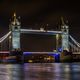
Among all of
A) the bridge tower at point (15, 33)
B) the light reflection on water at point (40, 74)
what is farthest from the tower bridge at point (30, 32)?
the light reflection on water at point (40, 74)

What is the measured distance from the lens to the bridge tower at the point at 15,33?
5428 inches

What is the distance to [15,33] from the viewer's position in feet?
460

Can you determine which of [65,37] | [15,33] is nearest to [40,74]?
[15,33]

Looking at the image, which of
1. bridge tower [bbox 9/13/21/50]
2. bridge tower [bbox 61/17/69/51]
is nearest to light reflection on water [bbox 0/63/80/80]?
bridge tower [bbox 9/13/21/50]

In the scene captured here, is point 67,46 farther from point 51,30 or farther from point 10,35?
point 10,35

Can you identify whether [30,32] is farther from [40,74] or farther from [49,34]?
[40,74]

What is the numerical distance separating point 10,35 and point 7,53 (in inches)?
374

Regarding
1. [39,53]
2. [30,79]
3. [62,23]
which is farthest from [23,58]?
[30,79]

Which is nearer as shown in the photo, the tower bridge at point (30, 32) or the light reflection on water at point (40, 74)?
the light reflection on water at point (40, 74)

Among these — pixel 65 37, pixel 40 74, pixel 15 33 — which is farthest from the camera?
pixel 65 37

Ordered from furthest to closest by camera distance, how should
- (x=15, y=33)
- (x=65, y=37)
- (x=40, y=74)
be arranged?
(x=65, y=37), (x=15, y=33), (x=40, y=74)

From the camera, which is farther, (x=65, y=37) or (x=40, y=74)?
(x=65, y=37)

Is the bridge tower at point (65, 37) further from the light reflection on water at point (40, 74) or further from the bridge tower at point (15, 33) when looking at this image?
the light reflection on water at point (40, 74)

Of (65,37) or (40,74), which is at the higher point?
(65,37)
